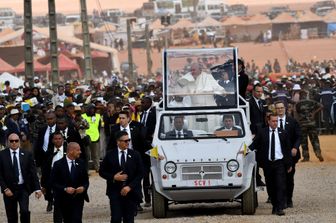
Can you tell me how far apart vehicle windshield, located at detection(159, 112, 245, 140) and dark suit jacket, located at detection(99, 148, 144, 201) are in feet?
11.6

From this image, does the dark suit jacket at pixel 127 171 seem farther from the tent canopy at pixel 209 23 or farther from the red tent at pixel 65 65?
the tent canopy at pixel 209 23

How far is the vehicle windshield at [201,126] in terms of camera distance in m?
20.8

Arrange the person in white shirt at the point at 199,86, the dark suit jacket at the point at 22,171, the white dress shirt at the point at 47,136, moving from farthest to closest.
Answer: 1. the person in white shirt at the point at 199,86
2. the white dress shirt at the point at 47,136
3. the dark suit jacket at the point at 22,171

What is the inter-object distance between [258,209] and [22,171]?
501 centimetres

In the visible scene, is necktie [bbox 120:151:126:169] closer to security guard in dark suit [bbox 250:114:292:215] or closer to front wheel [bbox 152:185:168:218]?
front wheel [bbox 152:185:168:218]

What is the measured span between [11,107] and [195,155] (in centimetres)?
1036

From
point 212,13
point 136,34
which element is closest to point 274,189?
point 136,34

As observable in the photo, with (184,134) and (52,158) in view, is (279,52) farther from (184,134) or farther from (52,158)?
(52,158)

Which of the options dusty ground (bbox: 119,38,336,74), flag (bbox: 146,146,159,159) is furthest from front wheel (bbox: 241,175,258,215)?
dusty ground (bbox: 119,38,336,74)

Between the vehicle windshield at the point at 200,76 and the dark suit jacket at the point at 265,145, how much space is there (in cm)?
140

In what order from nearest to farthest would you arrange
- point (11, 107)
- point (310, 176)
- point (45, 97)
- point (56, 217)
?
1. point (56, 217)
2. point (310, 176)
3. point (11, 107)
4. point (45, 97)

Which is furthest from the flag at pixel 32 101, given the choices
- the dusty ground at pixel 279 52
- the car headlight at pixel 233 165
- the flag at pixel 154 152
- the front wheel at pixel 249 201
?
the dusty ground at pixel 279 52

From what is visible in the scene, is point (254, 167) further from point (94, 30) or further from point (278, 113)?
point (94, 30)

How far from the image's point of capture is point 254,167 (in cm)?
2067
